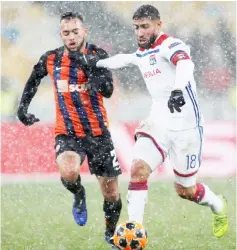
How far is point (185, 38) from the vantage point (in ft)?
46.1

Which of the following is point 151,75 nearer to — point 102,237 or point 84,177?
point 102,237

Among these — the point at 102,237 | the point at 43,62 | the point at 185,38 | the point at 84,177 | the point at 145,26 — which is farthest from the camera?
the point at 185,38

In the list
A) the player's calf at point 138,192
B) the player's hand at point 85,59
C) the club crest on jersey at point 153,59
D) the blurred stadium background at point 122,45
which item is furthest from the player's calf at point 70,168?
the blurred stadium background at point 122,45

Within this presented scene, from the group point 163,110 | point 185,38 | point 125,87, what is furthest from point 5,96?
point 163,110

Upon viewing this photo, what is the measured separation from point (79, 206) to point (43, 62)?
4.13 ft

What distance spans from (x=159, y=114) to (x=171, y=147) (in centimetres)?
28

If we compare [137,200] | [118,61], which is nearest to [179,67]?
[118,61]

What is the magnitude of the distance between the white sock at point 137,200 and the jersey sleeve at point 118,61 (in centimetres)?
102

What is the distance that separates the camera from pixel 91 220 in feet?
25.4

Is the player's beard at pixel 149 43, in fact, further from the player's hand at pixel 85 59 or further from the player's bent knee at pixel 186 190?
the player's bent knee at pixel 186 190

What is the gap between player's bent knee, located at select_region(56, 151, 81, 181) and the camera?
5832mm

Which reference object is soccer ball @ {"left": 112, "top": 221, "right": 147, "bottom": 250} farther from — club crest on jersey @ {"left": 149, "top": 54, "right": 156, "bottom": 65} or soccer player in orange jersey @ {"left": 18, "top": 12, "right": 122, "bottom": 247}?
club crest on jersey @ {"left": 149, "top": 54, "right": 156, "bottom": 65}

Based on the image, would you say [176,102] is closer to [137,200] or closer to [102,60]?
[137,200]

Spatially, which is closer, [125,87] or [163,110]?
[163,110]
